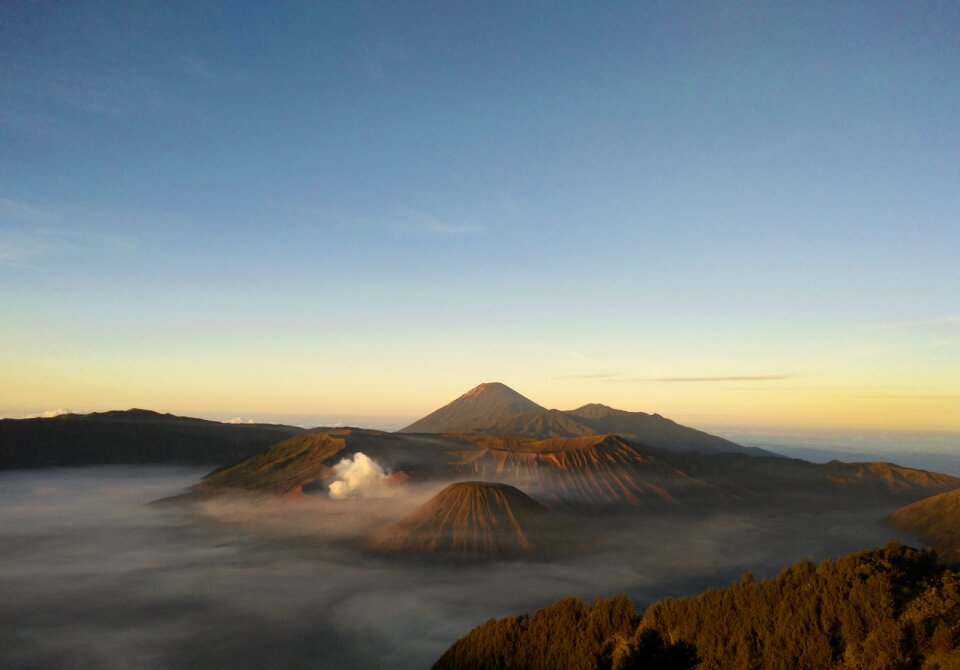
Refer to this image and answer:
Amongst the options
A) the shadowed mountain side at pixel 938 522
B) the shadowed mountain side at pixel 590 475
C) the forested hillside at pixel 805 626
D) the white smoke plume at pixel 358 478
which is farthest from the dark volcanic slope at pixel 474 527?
the forested hillside at pixel 805 626

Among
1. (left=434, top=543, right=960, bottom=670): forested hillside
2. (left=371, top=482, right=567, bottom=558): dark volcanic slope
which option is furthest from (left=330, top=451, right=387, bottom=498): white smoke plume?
(left=434, top=543, right=960, bottom=670): forested hillside

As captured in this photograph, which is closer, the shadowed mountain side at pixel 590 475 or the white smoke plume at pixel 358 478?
the shadowed mountain side at pixel 590 475

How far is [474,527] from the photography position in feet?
414

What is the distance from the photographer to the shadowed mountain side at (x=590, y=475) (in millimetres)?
172500

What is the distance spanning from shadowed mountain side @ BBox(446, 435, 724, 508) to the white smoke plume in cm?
2927

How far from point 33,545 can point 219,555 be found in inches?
2233

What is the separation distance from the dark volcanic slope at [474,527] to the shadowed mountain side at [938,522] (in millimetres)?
76552

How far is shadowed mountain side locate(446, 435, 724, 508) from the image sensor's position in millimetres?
172500

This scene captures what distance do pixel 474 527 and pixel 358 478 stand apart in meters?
65.3

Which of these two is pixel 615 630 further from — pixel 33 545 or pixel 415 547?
→ pixel 33 545

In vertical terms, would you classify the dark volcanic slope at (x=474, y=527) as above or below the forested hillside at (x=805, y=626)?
below

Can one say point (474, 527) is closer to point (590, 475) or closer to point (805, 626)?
point (590, 475)

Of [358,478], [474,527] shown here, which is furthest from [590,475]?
[358,478]

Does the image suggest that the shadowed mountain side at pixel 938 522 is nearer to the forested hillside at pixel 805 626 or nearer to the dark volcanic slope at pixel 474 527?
the dark volcanic slope at pixel 474 527
